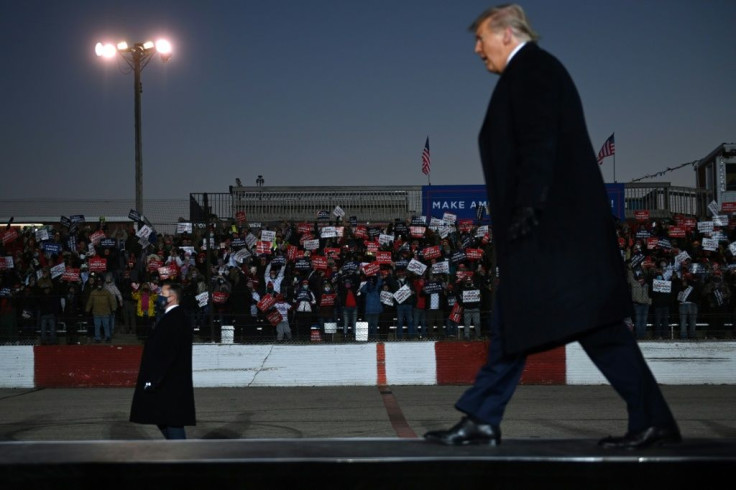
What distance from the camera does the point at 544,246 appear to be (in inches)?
109

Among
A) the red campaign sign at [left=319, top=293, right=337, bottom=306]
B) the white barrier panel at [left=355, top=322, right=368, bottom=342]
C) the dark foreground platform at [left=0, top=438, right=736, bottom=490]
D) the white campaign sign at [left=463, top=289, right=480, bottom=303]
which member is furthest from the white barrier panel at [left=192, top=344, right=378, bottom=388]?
the dark foreground platform at [left=0, top=438, right=736, bottom=490]

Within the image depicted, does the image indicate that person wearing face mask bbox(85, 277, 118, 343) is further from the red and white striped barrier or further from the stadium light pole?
the stadium light pole

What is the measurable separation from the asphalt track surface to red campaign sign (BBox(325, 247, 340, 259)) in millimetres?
4279

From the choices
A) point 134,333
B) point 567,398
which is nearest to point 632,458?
point 567,398

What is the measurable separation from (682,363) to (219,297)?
26.5 feet

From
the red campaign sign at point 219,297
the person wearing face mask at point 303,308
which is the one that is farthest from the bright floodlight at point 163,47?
the red campaign sign at point 219,297

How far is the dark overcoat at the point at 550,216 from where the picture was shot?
2.74 m

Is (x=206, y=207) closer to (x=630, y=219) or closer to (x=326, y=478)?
(x=326, y=478)

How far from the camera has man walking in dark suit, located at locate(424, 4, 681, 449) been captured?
275 centimetres

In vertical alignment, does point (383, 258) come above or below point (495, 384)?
above

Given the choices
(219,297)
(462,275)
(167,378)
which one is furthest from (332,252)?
(167,378)

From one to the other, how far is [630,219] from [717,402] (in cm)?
1428

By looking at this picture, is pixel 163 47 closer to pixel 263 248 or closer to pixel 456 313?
pixel 263 248

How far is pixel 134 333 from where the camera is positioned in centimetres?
1534
